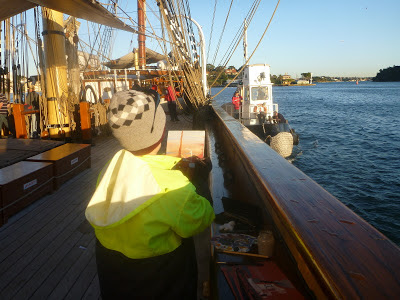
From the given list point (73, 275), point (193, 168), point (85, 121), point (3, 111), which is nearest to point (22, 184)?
point (73, 275)

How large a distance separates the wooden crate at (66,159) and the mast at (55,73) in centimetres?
183

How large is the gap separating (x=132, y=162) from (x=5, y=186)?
3049 mm

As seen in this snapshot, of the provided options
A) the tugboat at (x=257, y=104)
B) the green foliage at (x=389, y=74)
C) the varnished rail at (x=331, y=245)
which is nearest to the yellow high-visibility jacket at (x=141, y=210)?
the varnished rail at (x=331, y=245)

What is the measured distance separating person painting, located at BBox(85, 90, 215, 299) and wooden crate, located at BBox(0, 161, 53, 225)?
282cm

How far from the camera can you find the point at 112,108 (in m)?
1.43

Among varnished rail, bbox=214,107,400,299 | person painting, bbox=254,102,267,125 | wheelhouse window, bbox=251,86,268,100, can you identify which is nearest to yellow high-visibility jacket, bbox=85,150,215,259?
varnished rail, bbox=214,107,400,299

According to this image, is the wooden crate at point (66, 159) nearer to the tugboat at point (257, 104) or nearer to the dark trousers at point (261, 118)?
the tugboat at point (257, 104)

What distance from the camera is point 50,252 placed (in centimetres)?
292

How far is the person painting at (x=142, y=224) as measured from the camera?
1.14 meters

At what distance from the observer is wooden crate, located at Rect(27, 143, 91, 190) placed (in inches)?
182

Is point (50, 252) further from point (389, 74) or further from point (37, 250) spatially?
point (389, 74)

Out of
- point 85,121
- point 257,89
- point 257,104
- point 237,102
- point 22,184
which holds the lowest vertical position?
point 22,184

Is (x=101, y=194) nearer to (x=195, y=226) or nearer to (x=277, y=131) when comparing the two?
(x=195, y=226)

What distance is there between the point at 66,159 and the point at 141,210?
425 cm
